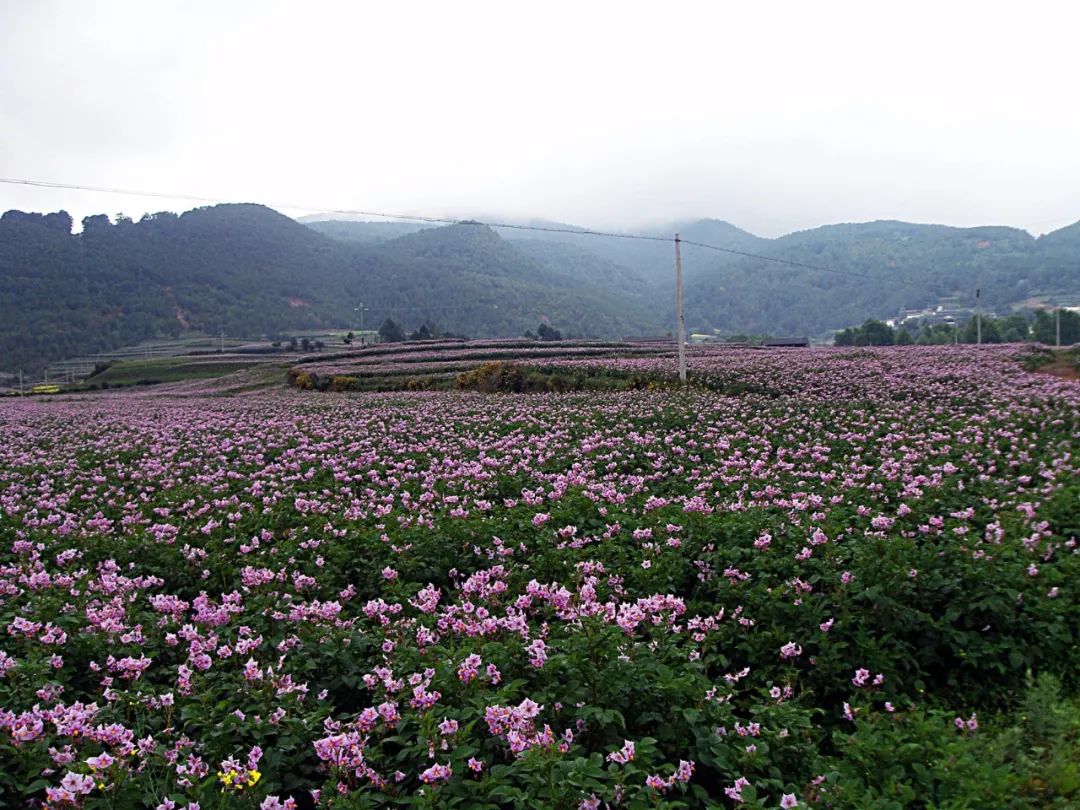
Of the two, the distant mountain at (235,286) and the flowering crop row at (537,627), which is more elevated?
the distant mountain at (235,286)

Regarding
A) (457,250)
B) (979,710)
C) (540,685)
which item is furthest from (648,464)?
(457,250)

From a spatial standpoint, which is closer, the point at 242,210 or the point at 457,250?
the point at 242,210

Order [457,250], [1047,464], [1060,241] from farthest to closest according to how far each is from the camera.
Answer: [457,250], [1060,241], [1047,464]

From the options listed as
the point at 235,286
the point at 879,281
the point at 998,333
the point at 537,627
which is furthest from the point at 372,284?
the point at 537,627

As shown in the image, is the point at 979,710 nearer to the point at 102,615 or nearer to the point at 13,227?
the point at 102,615

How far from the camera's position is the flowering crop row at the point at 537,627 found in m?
3.54

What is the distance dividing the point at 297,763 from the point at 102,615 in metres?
2.21

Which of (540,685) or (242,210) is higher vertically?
(242,210)

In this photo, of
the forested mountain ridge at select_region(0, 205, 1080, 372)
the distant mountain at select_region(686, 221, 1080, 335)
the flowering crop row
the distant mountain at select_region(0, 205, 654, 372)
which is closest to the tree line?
the forested mountain ridge at select_region(0, 205, 1080, 372)

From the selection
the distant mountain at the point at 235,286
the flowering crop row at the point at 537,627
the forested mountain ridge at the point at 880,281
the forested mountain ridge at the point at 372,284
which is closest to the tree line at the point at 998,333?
the forested mountain ridge at the point at 372,284

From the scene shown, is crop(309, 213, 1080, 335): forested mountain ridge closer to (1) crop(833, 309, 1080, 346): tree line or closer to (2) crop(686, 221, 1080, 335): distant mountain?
(2) crop(686, 221, 1080, 335): distant mountain

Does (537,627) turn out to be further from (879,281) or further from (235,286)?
(879,281)

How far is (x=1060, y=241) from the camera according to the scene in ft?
509

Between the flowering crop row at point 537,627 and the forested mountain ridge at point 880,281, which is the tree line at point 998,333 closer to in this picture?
the forested mountain ridge at point 880,281
